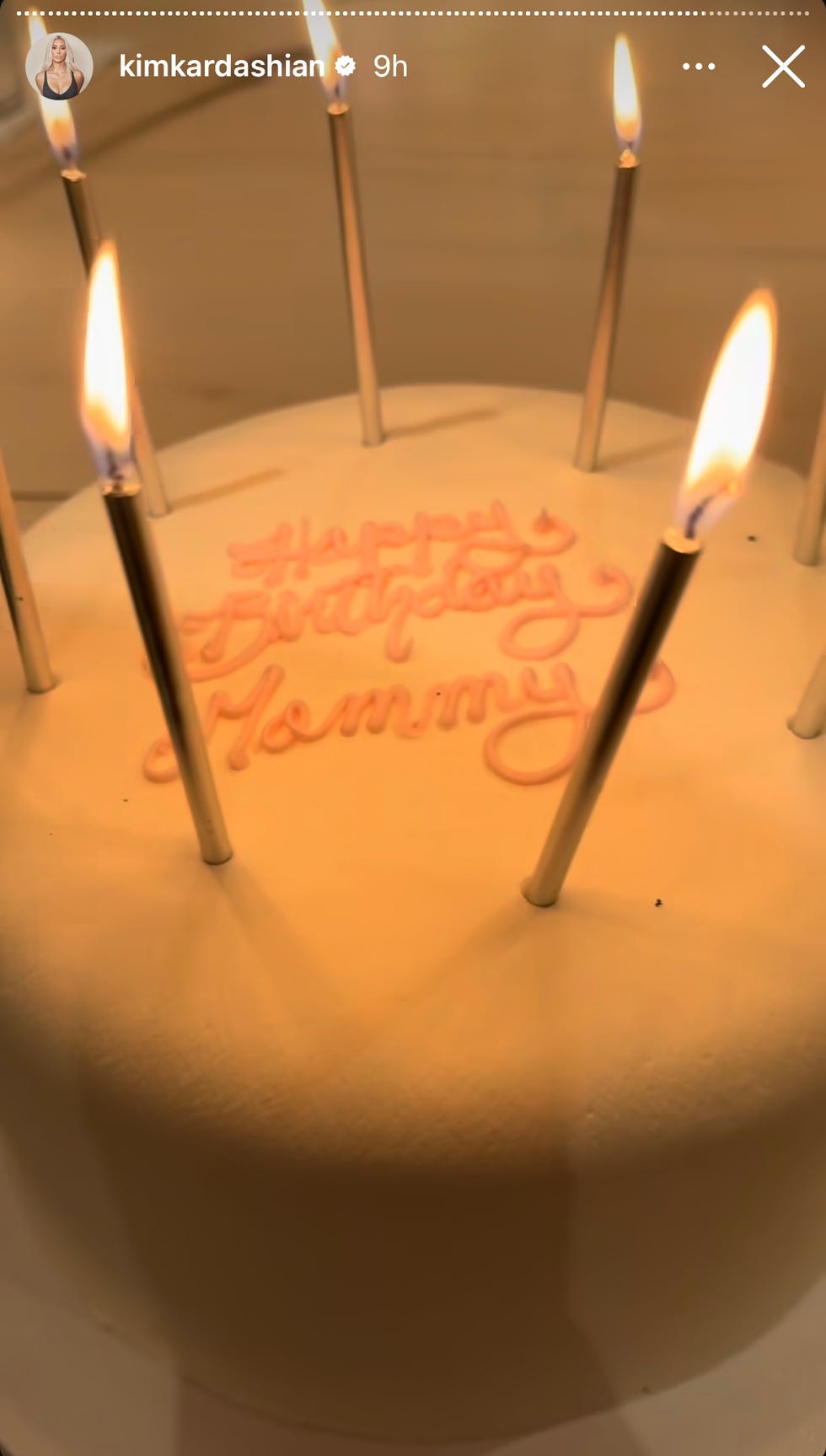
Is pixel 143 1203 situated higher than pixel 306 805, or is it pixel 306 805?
pixel 306 805

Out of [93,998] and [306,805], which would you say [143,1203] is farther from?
[306,805]

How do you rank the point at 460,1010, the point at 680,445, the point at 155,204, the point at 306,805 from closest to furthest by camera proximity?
the point at 460,1010 → the point at 306,805 → the point at 680,445 → the point at 155,204

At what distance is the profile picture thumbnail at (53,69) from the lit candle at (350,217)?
21cm

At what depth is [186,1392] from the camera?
0.79 meters

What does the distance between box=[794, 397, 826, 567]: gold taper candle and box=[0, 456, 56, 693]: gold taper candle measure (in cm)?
55

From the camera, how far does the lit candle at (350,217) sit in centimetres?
91

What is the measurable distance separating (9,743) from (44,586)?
18cm

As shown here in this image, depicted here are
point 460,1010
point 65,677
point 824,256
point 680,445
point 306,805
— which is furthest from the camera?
point 824,256

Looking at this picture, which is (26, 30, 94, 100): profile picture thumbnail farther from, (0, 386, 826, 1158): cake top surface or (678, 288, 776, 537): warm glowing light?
(678, 288, 776, 537): warm glowing light

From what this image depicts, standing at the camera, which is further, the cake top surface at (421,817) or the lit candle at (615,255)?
the lit candle at (615,255)

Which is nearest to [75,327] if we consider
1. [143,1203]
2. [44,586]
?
[44,586]

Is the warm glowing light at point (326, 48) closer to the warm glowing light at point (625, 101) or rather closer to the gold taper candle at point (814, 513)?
the warm glowing light at point (625, 101)

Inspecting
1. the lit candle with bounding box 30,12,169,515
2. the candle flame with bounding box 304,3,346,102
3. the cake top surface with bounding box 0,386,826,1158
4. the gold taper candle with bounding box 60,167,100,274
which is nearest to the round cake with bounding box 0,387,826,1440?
the cake top surface with bounding box 0,386,826,1158

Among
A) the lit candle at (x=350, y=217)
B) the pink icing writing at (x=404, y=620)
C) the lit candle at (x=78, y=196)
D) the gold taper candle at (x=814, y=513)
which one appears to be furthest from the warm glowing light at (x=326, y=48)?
the gold taper candle at (x=814, y=513)
